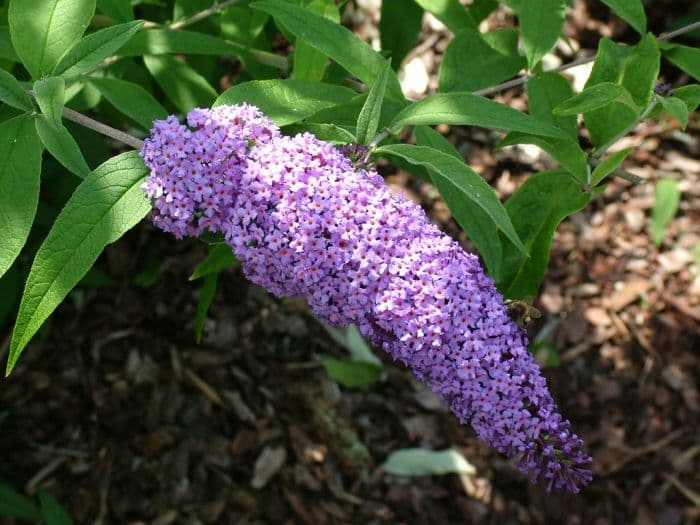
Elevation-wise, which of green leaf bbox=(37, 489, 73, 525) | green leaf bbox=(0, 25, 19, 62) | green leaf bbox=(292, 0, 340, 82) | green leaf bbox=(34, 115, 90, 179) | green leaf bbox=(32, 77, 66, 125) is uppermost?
green leaf bbox=(32, 77, 66, 125)

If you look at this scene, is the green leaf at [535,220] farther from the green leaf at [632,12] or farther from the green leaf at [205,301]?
the green leaf at [205,301]

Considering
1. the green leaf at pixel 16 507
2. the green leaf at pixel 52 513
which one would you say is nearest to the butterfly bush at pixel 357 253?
the green leaf at pixel 52 513

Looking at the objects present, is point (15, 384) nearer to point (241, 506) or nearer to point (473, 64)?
point (241, 506)

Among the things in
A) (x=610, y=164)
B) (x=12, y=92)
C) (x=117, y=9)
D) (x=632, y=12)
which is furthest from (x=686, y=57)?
(x=12, y=92)

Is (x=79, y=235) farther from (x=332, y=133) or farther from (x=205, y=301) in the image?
(x=205, y=301)

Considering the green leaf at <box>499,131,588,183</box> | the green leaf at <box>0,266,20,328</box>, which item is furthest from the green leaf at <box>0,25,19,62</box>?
the green leaf at <box>499,131,588,183</box>

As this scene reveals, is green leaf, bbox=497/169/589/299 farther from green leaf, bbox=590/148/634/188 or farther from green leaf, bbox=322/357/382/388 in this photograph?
green leaf, bbox=322/357/382/388
